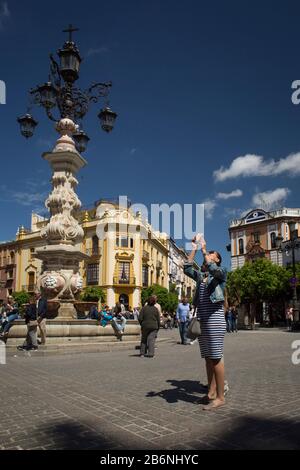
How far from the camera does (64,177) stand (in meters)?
14.7

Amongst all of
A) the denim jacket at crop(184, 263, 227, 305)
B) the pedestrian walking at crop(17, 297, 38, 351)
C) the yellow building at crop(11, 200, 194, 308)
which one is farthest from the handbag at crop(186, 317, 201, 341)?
the yellow building at crop(11, 200, 194, 308)

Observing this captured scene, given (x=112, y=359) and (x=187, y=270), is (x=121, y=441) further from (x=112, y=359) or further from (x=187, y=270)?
(x=112, y=359)

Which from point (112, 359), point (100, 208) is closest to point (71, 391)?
point (112, 359)

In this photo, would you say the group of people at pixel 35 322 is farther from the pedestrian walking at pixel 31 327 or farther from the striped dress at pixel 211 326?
the striped dress at pixel 211 326

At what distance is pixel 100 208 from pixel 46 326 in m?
41.1

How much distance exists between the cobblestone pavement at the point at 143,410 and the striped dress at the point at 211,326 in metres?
0.62

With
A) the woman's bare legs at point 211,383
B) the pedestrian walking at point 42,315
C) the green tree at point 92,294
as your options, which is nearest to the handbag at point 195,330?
the woman's bare legs at point 211,383

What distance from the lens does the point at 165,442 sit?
330 centimetres

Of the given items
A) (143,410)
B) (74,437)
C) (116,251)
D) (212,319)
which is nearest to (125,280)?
(116,251)

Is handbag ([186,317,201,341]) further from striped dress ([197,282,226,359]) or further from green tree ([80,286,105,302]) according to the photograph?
green tree ([80,286,105,302])

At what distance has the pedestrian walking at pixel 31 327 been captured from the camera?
10.5m

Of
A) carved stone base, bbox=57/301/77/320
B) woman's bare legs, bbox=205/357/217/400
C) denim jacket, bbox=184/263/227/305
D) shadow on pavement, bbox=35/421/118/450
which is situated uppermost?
denim jacket, bbox=184/263/227/305

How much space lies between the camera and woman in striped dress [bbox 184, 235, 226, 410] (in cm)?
455

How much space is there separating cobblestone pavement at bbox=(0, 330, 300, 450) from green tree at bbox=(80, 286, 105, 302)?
39715 mm
